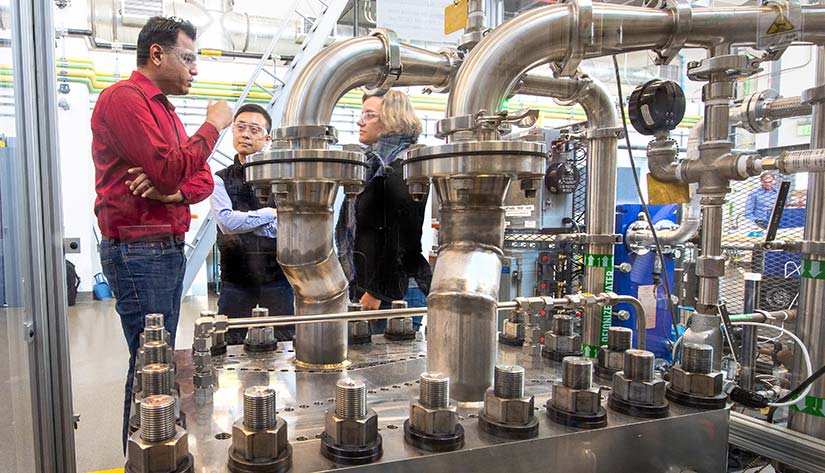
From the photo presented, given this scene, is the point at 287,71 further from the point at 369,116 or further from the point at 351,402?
the point at 351,402

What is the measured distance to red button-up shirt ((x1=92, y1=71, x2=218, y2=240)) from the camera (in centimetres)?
121

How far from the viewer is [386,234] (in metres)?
1.73

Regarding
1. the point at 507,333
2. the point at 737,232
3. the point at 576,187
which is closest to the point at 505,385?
the point at 507,333

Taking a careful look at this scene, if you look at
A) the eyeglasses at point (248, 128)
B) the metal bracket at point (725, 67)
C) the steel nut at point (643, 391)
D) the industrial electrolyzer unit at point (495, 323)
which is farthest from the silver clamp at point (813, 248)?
the eyeglasses at point (248, 128)

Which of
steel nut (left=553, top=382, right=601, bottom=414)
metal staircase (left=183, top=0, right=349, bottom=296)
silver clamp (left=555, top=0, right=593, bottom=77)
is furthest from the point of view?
metal staircase (left=183, top=0, right=349, bottom=296)

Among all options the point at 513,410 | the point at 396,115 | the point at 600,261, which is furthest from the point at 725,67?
the point at 396,115

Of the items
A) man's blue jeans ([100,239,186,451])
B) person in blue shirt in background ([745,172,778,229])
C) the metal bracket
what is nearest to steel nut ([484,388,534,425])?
the metal bracket

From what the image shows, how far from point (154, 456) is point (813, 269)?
857 millimetres

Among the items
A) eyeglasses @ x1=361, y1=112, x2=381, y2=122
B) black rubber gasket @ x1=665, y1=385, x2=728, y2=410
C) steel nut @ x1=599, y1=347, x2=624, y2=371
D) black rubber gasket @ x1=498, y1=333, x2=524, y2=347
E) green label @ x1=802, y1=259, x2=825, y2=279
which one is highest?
eyeglasses @ x1=361, y1=112, x2=381, y2=122

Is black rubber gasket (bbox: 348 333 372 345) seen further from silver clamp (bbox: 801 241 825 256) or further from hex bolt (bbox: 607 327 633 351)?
silver clamp (bbox: 801 241 825 256)

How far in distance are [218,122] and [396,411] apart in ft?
3.86

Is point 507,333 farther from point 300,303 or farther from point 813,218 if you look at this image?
point 813,218

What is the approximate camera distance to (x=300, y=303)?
2.38 feet

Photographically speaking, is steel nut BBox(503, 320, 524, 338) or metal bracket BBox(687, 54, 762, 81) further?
steel nut BBox(503, 320, 524, 338)
